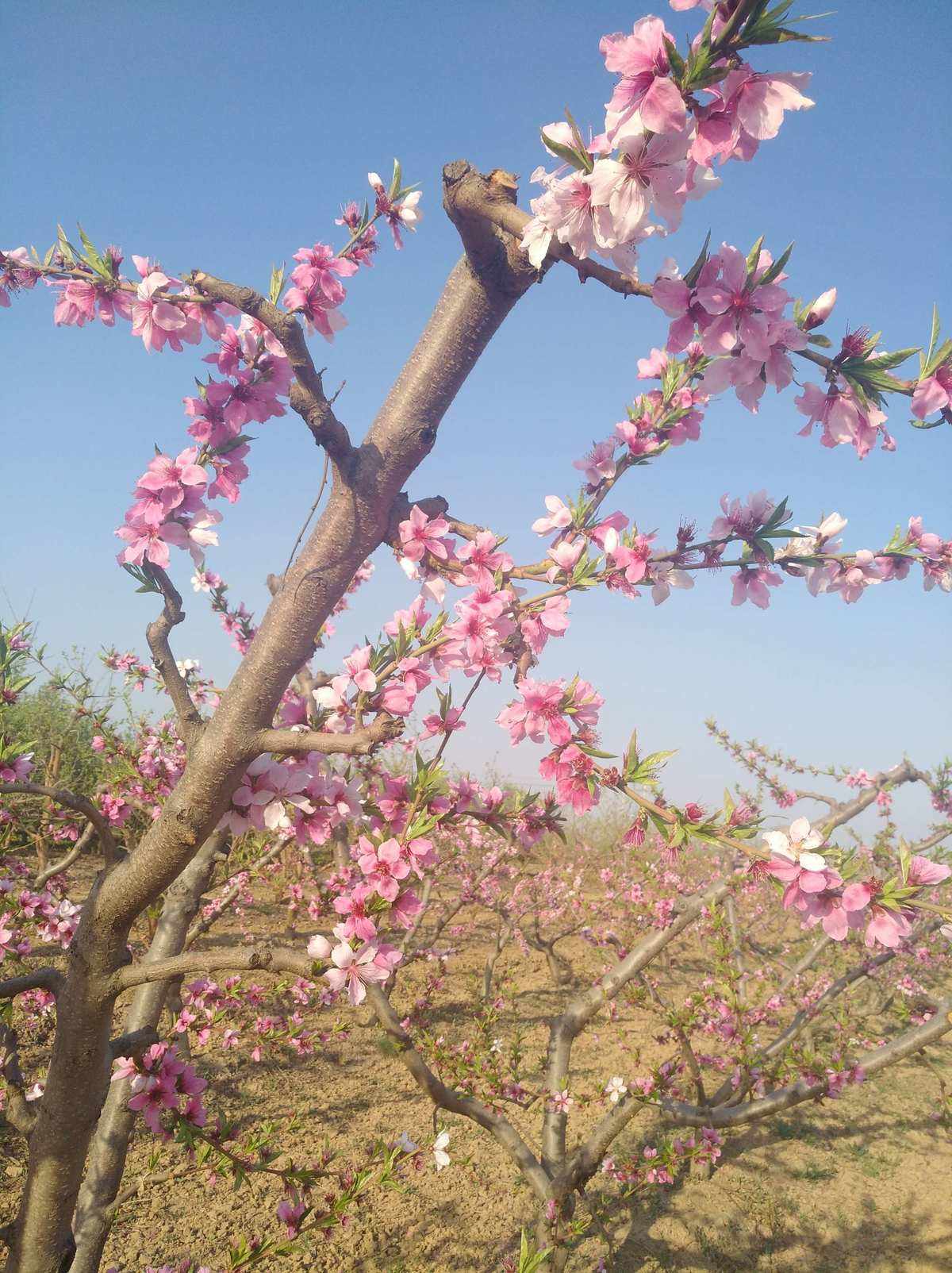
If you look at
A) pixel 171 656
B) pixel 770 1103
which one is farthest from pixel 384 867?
pixel 770 1103

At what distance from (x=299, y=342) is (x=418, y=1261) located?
3.93 metres

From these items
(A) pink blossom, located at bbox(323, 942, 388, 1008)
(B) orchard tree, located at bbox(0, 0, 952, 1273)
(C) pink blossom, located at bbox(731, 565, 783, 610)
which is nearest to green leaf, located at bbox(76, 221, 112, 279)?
(B) orchard tree, located at bbox(0, 0, 952, 1273)

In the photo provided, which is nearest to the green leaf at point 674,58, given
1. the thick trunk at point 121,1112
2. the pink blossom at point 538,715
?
the pink blossom at point 538,715

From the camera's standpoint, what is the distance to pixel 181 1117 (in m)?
2.00

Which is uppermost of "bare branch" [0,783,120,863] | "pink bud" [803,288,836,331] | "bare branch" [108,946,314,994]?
"pink bud" [803,288,836,331]

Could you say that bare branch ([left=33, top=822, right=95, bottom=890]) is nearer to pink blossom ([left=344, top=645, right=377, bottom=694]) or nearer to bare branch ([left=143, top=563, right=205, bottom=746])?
bare branch ([left=143, top=563, right=205, bottom=746])

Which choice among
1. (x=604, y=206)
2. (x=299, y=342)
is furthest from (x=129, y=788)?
(x=604, y=206)

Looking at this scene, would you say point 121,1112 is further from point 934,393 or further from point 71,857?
point 934,393

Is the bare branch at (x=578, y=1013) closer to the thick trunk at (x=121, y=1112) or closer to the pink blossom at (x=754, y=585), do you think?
the pink blossom at (x=754, y=585)

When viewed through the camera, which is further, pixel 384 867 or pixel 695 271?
pixel 384 867

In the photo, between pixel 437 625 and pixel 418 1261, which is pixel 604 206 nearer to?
pixel 437 625

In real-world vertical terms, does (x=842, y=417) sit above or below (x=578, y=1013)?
above

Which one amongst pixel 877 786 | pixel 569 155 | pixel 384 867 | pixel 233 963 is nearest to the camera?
pixel 569 155

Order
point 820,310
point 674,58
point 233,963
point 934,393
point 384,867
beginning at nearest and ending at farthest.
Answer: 1. point 674,58
2. point 934,393
3. point 820,310
4. point 233,963
5. point 384,867
